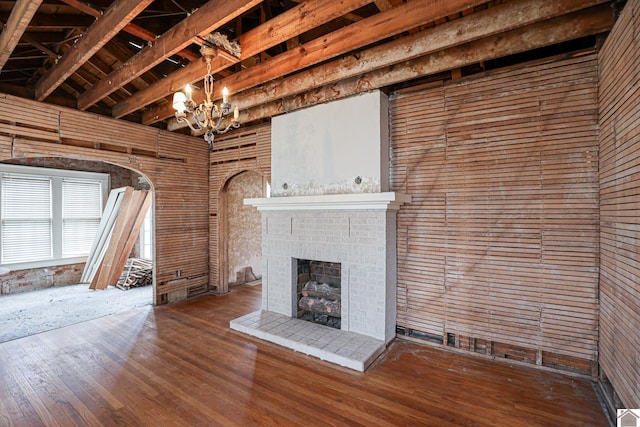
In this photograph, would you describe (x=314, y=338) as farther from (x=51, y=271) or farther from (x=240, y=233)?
(x=51, y=271)

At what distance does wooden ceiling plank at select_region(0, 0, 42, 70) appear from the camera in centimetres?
228

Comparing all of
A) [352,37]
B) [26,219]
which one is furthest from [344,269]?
[26,219]

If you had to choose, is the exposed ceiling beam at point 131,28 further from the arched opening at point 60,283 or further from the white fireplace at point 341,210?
the arched opening at point 60,283

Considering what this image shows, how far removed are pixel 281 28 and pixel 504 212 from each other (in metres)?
2.88

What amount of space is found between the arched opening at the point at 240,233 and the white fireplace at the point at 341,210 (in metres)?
1.78

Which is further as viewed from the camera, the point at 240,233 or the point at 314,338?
the point at 240,233

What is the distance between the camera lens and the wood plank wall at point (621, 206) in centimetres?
208

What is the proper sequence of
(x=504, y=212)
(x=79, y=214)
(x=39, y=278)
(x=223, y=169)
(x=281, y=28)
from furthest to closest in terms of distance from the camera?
(x=79, y=214)
(x=39, y=278)
(x=223, y=169)
(x=504, y=212)
(x=281, y=28)

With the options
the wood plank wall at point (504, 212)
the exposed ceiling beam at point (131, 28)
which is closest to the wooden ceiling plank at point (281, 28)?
Result: the exposed ceiling beam at point (131, 28)

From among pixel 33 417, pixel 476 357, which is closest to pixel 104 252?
pixel 33 417

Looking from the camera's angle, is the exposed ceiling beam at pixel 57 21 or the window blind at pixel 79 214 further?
the window blind at pixel 79 214

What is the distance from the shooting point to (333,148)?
399 cm

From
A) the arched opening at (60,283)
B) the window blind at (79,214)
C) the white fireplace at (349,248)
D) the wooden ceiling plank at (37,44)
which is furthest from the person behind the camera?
the window blind at (79,214)

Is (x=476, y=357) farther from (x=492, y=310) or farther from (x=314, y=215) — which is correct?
(x=314, y=215)
